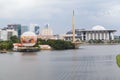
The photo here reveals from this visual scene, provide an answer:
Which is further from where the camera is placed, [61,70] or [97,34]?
[97,34]

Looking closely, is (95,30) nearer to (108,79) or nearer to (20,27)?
(20,27)

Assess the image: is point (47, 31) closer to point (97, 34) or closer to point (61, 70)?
point (97, 34)

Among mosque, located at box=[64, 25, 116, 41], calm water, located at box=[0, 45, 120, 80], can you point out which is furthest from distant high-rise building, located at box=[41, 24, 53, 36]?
calm water, located at box=[0, 45, 120, 80]

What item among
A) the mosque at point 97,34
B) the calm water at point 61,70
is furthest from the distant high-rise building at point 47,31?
the calm water at point 61,70

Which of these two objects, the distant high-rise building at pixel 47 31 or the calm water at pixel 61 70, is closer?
the calm water at pixel 61 70

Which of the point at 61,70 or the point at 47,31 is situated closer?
the point at 61,70

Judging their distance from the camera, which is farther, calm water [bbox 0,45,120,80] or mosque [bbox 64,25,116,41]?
mosque [bbox 64,25,116,41]

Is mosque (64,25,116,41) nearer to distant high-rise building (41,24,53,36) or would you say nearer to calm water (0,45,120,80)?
distant high-rise building (41,24,53,36)

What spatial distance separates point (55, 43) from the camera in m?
76.8

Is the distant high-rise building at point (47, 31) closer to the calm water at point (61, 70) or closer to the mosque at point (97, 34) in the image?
the mosque at point (97, 34)

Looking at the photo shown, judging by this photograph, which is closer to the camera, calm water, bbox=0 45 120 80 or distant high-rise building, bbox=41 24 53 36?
calm water, bbox=0 45 120 80

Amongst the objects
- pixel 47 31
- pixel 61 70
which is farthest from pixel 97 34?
pixel 61 70

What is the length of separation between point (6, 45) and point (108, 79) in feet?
173

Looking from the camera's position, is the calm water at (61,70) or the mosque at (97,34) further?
the mosque at (97,34)
